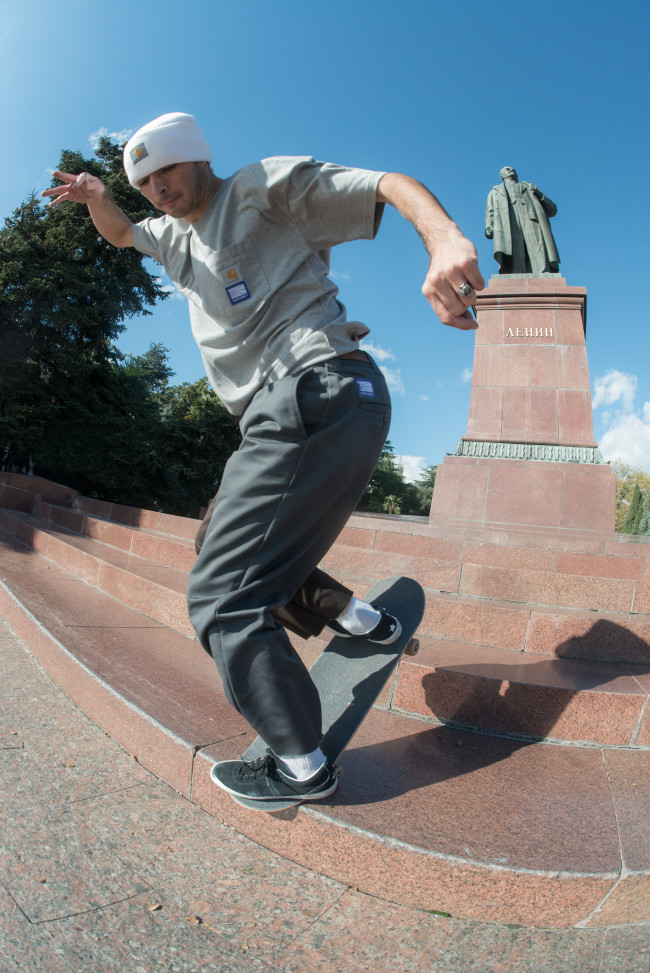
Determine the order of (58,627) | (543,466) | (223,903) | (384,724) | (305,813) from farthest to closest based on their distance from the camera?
1. (543,466)
2. (58,627)
3. (384,724)
4. (305,813)
5. (223,903)

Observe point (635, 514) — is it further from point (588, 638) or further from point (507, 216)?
point (588, 638)

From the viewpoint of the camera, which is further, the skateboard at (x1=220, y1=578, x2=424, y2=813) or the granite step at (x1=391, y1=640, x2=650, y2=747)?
the granite step at (x1=391, y1=640, x2=650, y2=747)

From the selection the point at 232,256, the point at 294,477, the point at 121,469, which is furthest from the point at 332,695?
the point at 121,469

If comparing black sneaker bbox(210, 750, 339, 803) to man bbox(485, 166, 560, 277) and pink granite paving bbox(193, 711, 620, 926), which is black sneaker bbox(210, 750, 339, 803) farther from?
man bbox(485, 166, 560, 277)

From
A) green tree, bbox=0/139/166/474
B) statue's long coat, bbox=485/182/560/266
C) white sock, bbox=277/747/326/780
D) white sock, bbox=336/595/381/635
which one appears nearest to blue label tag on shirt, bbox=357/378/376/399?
white sock, bbox=336/595/381/635

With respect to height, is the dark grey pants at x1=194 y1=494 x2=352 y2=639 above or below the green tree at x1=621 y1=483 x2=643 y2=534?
below

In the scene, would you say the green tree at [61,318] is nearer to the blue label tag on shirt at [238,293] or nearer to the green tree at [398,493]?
the blue label tag on shirt at [238,293]

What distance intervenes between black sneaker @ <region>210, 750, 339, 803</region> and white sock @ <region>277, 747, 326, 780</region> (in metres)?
0.01

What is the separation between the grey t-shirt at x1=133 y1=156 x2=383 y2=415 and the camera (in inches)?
57.7

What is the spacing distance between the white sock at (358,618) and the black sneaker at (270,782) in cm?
43

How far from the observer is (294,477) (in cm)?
137

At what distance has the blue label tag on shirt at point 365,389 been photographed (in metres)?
1.48

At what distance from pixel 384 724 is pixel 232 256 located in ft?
5.73

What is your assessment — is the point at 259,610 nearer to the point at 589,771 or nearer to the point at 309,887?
the point at 309,887
